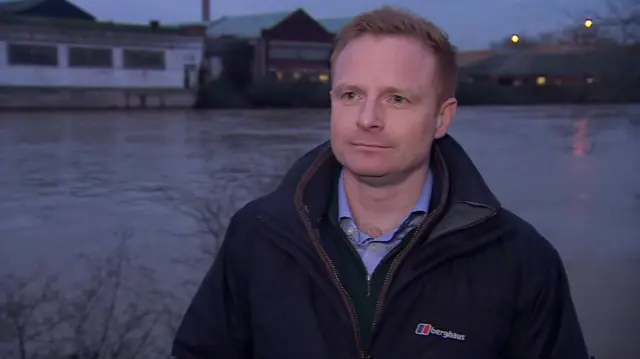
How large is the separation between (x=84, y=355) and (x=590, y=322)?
3.53 metres

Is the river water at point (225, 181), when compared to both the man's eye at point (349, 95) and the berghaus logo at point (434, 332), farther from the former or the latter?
the man's eye at point (349, 95)

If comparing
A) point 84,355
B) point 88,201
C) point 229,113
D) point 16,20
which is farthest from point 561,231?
point 16,20

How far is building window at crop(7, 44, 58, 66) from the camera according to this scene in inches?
893

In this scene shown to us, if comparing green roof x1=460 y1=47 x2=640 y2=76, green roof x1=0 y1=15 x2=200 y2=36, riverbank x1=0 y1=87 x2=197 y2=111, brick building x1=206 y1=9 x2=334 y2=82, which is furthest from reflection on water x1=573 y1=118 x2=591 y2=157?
green roof x1=0 y1=15 x2=200 y2=36

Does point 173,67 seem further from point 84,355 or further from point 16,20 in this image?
point 84,355

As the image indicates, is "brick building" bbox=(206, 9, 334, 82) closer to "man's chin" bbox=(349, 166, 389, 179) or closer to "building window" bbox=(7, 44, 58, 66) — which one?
"building window" bbox=(7, 44, 58, 66)

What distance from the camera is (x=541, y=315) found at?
4.63 ft

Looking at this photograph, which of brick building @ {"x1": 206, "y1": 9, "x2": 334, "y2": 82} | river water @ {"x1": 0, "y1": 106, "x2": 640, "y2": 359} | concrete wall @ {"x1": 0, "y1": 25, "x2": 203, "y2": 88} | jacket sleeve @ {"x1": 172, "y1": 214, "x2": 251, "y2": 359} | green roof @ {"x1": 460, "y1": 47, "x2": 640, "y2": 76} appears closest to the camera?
jacket sleeve @ {"x1": 172, "y1": 214, "x2": 251, "y2": 359}

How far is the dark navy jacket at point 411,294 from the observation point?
1.39 m

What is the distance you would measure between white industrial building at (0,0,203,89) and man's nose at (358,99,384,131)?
22.7 metres

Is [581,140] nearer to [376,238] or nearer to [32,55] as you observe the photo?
[32,55]

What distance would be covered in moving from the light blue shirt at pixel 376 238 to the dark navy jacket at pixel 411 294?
0.11ft

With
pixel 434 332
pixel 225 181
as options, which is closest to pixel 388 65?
pixel 434 332

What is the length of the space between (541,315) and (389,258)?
296 mm
